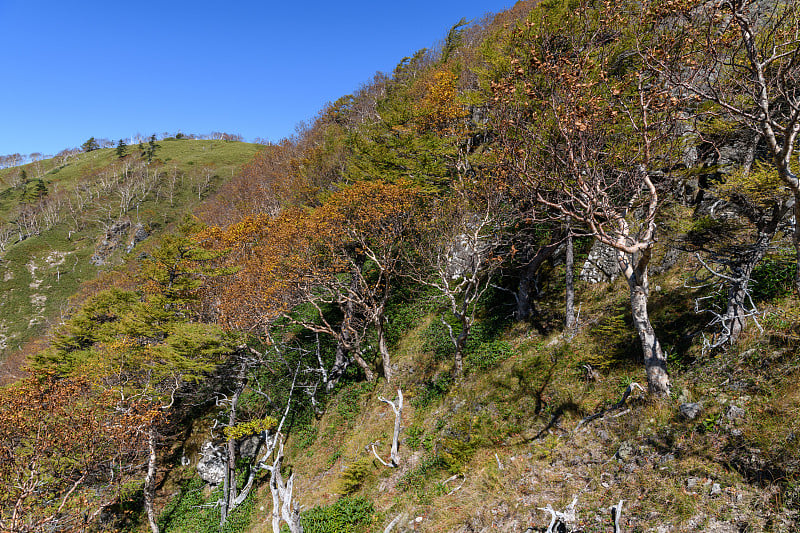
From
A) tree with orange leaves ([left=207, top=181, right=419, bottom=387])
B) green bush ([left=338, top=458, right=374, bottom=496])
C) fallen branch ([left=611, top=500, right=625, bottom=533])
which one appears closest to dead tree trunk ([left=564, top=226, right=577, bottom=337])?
fallen branch ([left=611, top=500, right=625, bottom=533])

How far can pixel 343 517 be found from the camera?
11047mm

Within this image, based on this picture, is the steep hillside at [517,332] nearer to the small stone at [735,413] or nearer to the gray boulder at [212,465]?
the small stone at [735,413]

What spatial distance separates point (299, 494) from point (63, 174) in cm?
16802

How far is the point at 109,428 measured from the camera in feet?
51.3

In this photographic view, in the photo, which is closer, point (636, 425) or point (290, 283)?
point (636, 425)

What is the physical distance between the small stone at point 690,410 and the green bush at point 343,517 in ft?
28.8

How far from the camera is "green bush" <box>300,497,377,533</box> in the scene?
10.5 m

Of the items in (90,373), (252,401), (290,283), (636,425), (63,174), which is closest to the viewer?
(636,425)

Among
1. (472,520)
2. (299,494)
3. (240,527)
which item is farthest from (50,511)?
(472,520)

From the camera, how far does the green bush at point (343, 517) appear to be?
1055cm

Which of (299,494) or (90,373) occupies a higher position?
(90,373)

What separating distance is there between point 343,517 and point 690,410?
33.4ft

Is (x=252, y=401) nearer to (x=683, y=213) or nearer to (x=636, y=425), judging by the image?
(x=636, y=425)

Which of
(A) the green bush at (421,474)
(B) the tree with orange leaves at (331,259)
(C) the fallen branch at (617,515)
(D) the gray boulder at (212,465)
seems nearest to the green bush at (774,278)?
(C) the fallen branch at (617,515)
